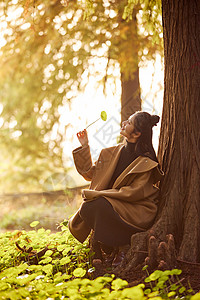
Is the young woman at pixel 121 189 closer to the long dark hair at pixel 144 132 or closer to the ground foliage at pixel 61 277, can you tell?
the long dark hair at pixel 144 132

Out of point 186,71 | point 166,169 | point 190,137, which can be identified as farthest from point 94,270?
point 186,71

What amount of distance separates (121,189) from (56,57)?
4049mm

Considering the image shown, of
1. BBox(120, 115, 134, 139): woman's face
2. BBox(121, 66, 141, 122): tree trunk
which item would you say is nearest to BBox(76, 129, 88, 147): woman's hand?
BBox(120, 115, 134, 139): woman's face

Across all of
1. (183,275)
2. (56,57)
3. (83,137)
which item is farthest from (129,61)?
(183,275)

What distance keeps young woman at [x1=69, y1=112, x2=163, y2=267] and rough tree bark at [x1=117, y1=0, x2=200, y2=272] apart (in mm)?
160

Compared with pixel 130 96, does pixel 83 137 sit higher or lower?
lower

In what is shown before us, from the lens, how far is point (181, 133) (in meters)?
4.41

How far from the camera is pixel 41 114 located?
27.0 ft

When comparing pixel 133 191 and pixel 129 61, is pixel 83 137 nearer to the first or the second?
pixel 133 191

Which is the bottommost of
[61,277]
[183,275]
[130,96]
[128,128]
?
[183,275]

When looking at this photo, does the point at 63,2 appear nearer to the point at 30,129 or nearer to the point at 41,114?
the point at 41,114

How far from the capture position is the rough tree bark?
→ 420cm

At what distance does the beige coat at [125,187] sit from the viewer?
13.8ft

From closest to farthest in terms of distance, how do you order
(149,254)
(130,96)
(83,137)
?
(149,254) < (83,137) < (130,96)
